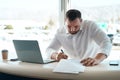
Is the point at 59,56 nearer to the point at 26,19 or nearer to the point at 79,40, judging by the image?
the point at 79,40

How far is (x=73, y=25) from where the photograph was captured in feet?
7.77

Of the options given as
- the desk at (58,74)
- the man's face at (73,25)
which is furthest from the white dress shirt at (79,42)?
the desk at (58,74)

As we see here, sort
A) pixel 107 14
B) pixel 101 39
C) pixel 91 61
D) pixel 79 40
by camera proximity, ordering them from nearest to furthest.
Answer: pixel 91 61 → pixel 101 39 → pixel 79 40 → pixel 107 14

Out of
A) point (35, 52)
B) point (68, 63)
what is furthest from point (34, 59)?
point (68, 63)

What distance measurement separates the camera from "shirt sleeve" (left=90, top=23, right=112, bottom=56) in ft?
7.11

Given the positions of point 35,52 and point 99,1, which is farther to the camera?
point 99,1

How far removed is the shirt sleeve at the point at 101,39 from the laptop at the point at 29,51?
1.99 feet

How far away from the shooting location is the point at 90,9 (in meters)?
3.38

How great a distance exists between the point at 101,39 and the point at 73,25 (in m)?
0.32

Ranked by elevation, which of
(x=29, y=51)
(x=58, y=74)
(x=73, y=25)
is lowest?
(x=58, y=74)

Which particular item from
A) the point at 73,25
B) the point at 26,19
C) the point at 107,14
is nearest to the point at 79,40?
the point at 73,25

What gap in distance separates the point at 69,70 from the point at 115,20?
1.88 meters

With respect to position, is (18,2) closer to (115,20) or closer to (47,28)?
(47,28)

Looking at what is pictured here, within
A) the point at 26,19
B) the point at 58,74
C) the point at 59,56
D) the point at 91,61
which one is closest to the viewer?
the point at 58,74
